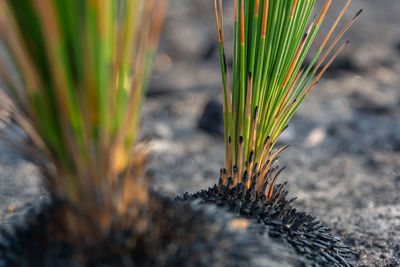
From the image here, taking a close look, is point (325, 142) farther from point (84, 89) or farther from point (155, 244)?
point (84, 89)

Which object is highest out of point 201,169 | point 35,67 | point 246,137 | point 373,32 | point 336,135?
point 373,32

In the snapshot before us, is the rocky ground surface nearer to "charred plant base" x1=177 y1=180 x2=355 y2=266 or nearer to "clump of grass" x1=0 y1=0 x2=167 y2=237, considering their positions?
"clump of grass" x1=0 y1=0 x2=167 y2=237

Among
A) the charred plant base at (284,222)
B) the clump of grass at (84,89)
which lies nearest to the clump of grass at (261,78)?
the charred plant base at (284,222)

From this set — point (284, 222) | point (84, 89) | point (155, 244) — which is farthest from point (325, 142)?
point (84, 89)

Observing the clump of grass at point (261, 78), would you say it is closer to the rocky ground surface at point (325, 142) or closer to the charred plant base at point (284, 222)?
the charred plant base at point (284, 222)

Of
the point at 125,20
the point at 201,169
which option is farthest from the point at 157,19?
the point at 201,169

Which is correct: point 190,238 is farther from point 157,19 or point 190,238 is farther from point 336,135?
point 336,135

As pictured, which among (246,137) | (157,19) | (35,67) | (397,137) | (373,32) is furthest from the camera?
(373,32)
